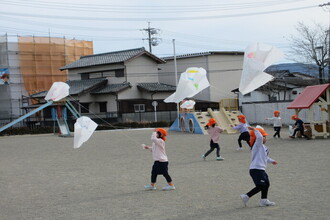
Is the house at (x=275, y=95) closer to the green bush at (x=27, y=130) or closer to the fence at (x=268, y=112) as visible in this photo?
the fence at (x=268, y=112)

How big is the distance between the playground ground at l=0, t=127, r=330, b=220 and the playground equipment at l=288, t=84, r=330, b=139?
4.41 meters

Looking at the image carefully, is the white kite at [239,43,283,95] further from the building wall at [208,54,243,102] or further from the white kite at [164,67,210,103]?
the building wall at [208,54,243,102]

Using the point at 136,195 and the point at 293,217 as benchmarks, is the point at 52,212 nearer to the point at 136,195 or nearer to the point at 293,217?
the point at 136,195

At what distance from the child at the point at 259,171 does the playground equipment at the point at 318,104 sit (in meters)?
12.8

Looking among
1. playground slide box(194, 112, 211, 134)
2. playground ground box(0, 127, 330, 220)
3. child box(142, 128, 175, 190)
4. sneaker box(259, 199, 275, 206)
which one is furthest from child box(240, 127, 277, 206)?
playground slide box(194, 112, 211, 134)

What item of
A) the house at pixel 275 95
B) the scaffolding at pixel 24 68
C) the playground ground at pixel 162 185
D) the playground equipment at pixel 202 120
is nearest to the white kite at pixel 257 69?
the playground ground at pixel 162 185

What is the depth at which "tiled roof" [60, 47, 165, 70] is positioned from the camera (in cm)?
4153

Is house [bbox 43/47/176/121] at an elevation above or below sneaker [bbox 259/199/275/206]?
above

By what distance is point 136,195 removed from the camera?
8320 mm

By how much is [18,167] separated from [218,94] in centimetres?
3278

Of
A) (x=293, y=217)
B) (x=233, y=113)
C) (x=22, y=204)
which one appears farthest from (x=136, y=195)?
(x=233, y=113)

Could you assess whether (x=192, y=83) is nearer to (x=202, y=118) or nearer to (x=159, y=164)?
(x=159, y=164)

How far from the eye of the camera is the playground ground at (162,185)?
674 cm

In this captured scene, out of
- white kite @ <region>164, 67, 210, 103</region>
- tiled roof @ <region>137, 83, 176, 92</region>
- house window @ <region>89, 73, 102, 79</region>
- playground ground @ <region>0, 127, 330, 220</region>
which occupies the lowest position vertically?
playground ground @ <region>0, 127, 330, 220</region>
